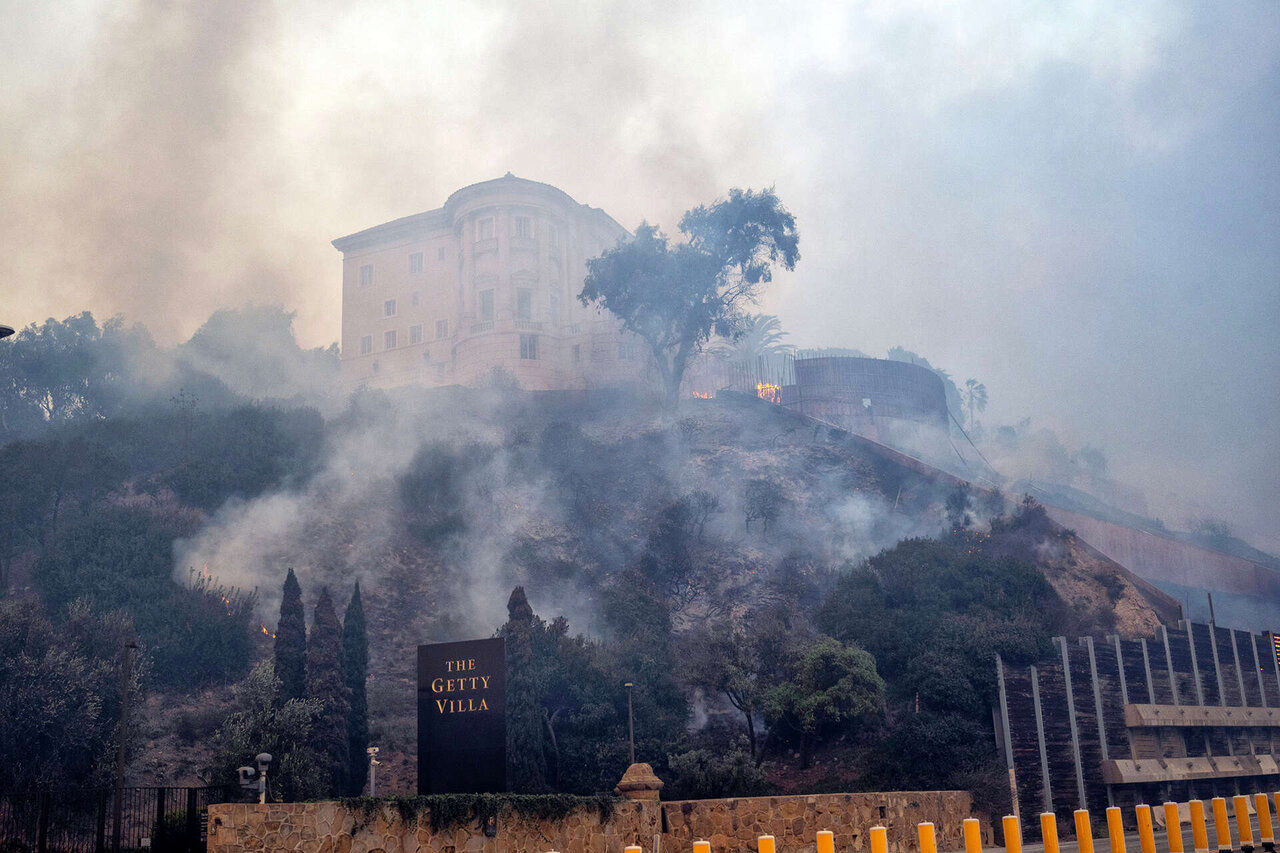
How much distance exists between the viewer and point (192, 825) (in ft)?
60.8

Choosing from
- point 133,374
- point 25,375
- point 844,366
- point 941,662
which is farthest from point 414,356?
point 941,662

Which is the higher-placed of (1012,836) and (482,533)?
(482,533)

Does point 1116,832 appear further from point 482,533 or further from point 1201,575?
point 1201,575

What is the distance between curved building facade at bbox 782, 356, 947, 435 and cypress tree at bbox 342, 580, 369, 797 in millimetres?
39778

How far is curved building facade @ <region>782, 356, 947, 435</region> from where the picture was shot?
7012 cm

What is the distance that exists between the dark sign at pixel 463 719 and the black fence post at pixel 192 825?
410 centimetres

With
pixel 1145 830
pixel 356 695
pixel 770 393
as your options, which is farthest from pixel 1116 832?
pixel 770 393

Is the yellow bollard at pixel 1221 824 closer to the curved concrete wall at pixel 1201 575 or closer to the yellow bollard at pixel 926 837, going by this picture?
the yellow bollard at pixel 926 837

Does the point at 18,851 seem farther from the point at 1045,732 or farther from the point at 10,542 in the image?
the point at 10,542

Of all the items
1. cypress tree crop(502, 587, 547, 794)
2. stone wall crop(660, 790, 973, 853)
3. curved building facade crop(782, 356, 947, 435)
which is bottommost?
stone wall crop(660, 790, 973, 853)

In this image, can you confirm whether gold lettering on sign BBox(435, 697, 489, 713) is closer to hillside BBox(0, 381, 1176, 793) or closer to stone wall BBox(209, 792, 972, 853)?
stone wall BBox(209, 792, 972, 853)

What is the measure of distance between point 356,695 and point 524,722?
625 cm

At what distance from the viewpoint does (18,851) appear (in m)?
19.1

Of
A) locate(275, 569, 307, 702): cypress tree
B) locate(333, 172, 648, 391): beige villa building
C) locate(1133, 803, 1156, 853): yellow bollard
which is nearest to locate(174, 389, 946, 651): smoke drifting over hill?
locate(333, 172, 648, 391): beige villa building
